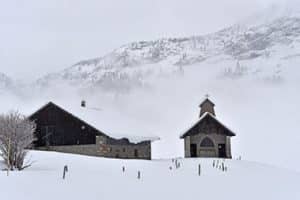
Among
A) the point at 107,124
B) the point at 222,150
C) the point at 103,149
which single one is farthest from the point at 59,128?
the point at 222,150

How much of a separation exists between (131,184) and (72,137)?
24876mm

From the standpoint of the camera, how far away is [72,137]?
49.8m

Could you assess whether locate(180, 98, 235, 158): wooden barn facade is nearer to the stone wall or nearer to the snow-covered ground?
the stone wall

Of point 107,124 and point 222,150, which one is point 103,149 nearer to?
point 107,124

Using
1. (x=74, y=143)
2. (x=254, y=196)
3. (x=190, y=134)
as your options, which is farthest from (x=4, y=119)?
(x=190, y=134)

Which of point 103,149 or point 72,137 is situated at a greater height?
point 72,137

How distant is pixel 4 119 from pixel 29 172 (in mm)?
4491

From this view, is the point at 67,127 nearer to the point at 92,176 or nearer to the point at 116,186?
the point at 92,176

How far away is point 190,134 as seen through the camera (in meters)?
55.0

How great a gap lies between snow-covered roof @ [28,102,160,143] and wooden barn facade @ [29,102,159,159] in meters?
0.27

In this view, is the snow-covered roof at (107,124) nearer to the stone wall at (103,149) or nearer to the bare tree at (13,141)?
the stone wall at (103,149)

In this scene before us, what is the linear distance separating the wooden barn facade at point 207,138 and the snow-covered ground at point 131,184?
61.9 ft

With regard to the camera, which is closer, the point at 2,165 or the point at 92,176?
the point at 92,176

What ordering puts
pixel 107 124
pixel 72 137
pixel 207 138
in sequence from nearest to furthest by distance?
pixel 72 137 < pixel 107 124 < pixel 207 138
